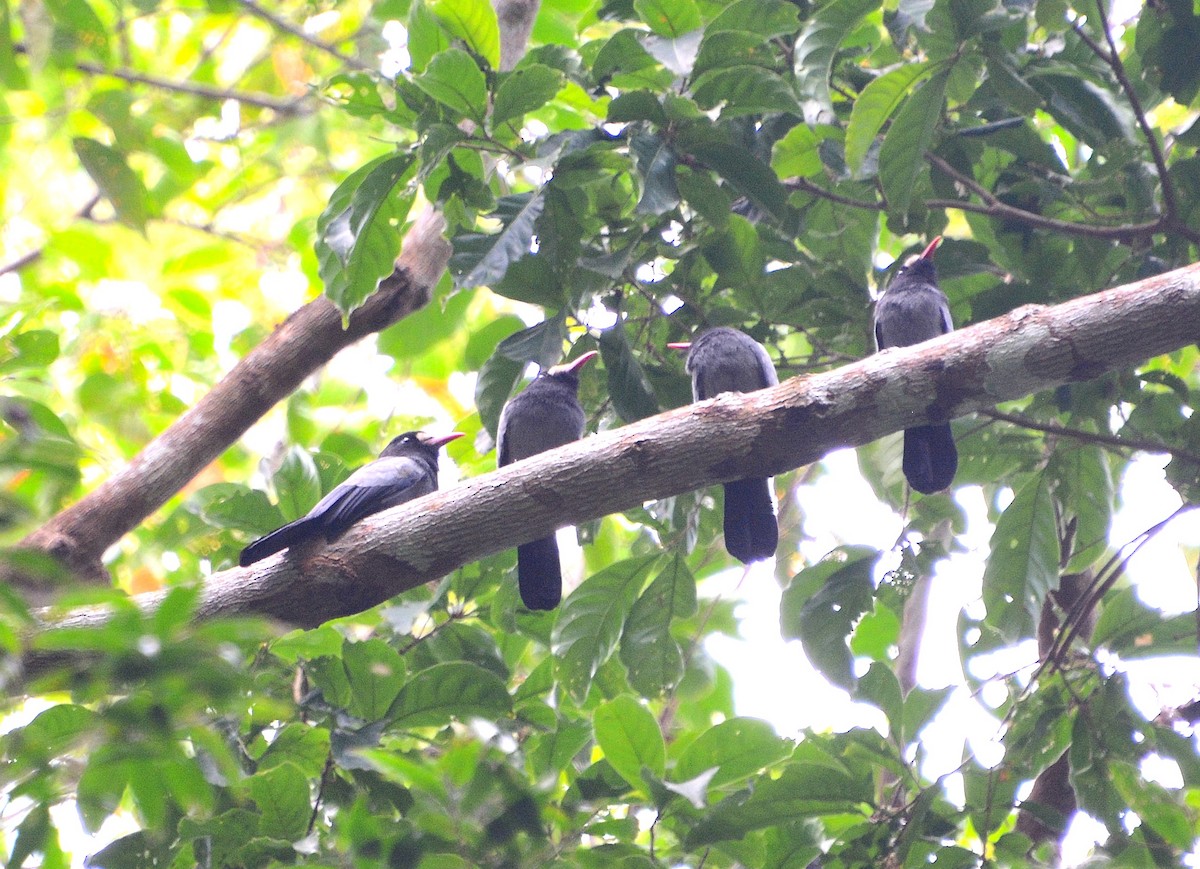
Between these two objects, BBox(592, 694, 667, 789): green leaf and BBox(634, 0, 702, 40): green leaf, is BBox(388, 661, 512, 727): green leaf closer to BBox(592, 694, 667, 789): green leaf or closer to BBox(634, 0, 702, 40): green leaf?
BBox(592, 694, 667, 789): green leaf

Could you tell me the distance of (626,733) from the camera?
9.23 feet

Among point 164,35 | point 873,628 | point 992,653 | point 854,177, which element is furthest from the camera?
point 164,35

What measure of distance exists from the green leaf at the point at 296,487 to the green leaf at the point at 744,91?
1.81 meters

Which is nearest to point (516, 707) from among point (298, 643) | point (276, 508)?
point (298, 643)

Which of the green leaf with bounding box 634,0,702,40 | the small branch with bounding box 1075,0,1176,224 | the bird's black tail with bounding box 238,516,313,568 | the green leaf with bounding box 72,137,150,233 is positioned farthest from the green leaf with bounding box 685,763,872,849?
the green leaf with bounding box 72,137,150,233

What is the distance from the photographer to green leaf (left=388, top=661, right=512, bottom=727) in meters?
3.29

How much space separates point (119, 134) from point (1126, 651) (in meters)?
3.94

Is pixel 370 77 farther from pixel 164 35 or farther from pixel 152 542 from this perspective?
pixel 164 35

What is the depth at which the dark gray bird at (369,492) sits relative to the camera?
306 cm

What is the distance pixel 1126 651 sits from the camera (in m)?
3.62

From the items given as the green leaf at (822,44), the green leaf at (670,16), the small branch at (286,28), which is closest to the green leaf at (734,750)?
the green leaf at (822,44)

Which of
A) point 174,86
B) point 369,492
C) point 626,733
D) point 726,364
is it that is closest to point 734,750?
point 626,733

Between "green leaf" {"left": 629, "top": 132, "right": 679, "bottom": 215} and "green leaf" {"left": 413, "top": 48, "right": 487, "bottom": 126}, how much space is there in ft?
1.57

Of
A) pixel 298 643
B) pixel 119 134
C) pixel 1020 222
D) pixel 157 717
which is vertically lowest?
pixel 157 717
